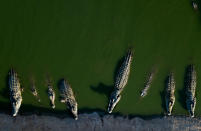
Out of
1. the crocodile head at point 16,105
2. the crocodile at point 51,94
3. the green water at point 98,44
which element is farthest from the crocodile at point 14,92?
the crocodile at point 51,94

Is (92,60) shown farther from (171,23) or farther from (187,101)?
(187,101)

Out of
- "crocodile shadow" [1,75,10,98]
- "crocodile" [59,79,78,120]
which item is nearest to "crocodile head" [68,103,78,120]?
"crocodile" [59,79,78,120]

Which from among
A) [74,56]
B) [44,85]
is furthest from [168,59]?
[44,85]

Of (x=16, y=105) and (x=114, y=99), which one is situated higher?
(x=114, y=99)

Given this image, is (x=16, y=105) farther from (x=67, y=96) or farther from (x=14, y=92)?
(x=67, y=96)

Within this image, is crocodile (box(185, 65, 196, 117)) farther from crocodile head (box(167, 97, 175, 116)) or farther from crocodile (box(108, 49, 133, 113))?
crocodile (box(108, 49, 133, 113))

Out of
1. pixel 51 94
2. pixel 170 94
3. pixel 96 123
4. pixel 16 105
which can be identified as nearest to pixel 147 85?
pixel 170 94
